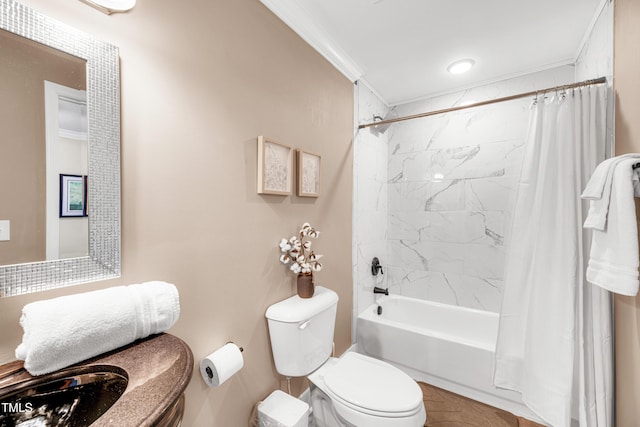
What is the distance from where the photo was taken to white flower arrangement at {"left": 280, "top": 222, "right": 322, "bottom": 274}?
1566mm

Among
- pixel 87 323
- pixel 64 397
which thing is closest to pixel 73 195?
pixel 87 323

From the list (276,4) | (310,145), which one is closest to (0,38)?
(276,4)

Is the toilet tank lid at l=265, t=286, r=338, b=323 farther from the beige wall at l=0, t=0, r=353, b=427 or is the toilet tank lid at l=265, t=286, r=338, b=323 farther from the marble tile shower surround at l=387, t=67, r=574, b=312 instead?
the marble tile shower surround at l=387, t=67, r=574, b=312

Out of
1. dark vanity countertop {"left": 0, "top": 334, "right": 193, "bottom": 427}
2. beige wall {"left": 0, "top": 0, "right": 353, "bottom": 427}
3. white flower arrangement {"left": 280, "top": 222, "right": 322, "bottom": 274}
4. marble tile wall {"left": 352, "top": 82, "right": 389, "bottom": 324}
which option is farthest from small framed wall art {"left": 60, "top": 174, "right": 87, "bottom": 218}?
marble tile wall {"left": 352, "top": 82, "right": 389, "bottom": 324}

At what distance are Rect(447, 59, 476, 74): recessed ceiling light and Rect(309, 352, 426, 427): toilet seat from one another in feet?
7.67

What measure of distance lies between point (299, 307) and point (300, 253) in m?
0.32

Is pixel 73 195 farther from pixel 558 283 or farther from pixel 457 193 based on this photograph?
pixel 457 193

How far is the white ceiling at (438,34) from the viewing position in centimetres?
158

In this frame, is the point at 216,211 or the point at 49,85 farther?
the point at 216,211

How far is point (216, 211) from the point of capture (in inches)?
47.7

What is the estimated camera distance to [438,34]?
183cm

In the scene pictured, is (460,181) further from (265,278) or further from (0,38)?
(0,38)

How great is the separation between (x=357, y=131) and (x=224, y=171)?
58.2 inches

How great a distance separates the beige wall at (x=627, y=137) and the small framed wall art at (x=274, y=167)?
63.7 inches
